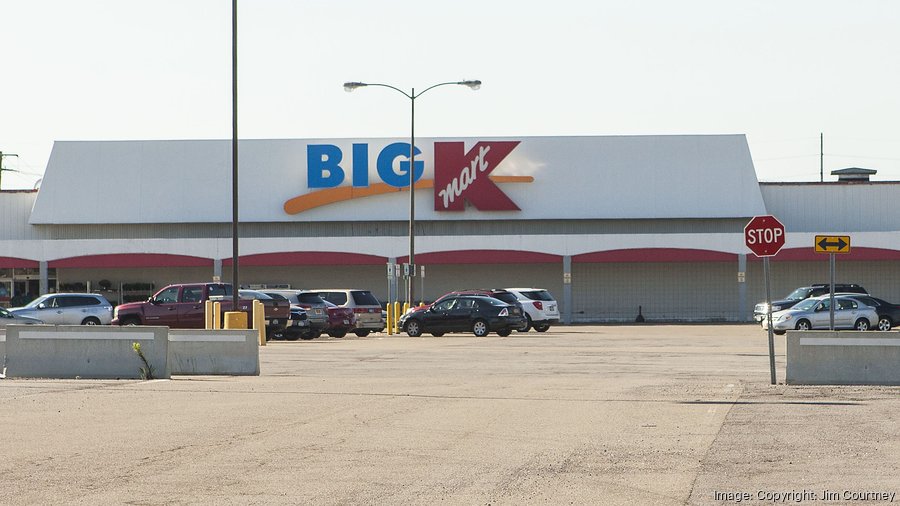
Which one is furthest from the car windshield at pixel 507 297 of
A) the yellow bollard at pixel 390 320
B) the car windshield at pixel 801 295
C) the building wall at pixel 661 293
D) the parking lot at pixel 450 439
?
the parking lot at pixel 450 439

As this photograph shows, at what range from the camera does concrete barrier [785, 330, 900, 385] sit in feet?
66.7

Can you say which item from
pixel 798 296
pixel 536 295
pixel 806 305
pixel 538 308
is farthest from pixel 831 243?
pixel 798 296

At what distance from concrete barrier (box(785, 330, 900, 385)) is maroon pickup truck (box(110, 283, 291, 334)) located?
1992 cm

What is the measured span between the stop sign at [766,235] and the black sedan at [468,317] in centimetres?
2070

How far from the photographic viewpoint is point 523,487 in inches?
409

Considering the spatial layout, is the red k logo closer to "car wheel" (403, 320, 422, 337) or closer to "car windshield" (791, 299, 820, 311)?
"car wheel" (403, 320, 422, 337)

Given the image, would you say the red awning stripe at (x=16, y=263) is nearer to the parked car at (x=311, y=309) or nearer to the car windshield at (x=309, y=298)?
the parked car at (x=311, y=309)

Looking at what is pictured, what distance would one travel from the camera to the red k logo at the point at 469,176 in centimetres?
6175

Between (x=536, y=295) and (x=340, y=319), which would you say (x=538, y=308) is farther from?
(x=340, y=319)

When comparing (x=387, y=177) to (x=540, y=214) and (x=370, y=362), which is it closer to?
(x=540, y=214)

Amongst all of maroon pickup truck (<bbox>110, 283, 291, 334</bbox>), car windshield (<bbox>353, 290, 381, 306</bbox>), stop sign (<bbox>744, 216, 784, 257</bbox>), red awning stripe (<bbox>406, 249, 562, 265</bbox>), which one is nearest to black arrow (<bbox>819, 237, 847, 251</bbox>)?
stop sign (<bbox>744, 216, 784, 257</bbox>)

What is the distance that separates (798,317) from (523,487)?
33.0 metres

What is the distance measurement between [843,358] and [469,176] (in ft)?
138

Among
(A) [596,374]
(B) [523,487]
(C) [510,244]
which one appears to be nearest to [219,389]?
(A) [596,374]
